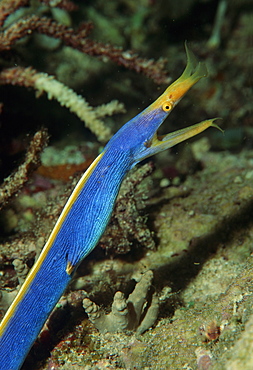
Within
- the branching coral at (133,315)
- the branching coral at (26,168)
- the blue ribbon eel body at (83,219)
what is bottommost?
the branching coral at (133,315)

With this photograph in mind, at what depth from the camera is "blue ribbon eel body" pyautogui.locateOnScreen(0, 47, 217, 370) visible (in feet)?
6.30

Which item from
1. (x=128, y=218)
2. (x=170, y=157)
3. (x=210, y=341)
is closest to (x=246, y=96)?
(x=170, y=157)

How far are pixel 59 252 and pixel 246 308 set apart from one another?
122 cm

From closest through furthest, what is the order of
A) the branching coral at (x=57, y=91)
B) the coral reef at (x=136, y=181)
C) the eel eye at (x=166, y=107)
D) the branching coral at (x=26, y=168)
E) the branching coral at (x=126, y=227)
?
the eel eye at (x=166, y=107), the coral reef at (x=136, y=181), the branching coral at (x=26, y=168), the branching coral at (x=126, y=227), the branching coral at (x=57, y=91)

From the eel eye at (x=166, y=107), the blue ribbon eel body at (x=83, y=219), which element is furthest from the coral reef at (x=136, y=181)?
the eel eye at (x=166, y=107)

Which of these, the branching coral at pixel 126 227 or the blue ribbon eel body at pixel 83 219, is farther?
the branching coral at pixel 126 227

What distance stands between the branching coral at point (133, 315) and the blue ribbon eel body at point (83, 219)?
0.44 meters

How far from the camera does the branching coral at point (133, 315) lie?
2.16 metres

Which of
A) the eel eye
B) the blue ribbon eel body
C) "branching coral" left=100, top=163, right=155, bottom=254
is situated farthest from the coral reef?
the eel eye

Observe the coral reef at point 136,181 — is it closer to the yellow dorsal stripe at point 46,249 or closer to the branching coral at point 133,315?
the branching coral at point 133,315

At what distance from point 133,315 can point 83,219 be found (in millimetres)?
946

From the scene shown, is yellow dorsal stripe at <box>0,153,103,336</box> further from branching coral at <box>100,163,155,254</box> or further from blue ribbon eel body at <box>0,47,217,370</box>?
branching coral at <box>100,163,155,254</box>

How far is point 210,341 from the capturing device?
1.85 meters

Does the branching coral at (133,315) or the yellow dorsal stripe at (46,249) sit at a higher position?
the yellow dorsal stripe at (46,249)
